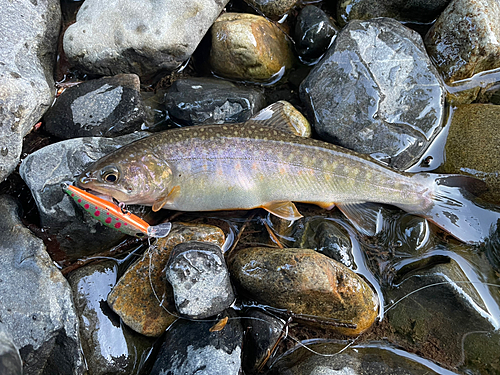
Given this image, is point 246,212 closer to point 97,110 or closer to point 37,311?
point 97,110

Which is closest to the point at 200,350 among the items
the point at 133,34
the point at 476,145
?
the point at 133,34

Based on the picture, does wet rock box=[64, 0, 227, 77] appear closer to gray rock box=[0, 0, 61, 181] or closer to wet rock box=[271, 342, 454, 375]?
gray rock box=[0, 0, 61, 181]

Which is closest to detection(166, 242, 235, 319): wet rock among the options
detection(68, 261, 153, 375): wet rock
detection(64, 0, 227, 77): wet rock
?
detection(68, 261, 153, 375): wet rock

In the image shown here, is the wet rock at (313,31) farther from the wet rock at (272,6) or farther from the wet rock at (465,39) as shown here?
the wet rock at (465,39)

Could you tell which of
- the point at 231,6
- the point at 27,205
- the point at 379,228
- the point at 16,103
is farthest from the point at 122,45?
the point at 379,228

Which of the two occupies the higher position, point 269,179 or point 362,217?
point 269,179
